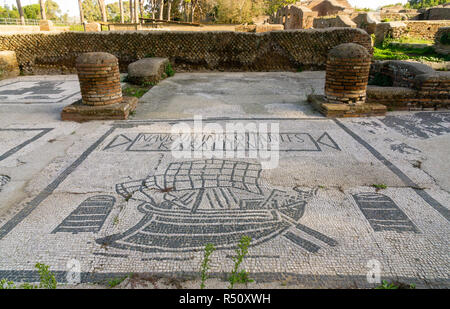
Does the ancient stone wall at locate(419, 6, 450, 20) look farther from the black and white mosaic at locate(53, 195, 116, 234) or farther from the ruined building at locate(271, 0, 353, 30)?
the black and white mosaic at locate(53, 195, 116, 234)

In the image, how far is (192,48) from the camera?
7953mm

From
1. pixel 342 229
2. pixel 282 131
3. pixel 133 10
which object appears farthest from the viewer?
pixel 133 10

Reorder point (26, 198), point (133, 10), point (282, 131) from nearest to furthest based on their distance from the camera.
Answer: point (26, 198), point (282, 131), point (133, 10)

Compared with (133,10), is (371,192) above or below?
below

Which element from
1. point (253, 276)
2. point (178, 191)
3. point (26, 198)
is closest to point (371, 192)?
point (253, 276)

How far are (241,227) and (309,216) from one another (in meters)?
0.45

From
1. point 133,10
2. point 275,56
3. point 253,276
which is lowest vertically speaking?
point 253,276

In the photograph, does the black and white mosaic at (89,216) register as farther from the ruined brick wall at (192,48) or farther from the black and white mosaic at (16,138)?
the ruined brick wall at (192,48)

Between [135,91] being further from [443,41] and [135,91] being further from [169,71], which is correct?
[443,41]

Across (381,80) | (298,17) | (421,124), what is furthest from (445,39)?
(298,17)

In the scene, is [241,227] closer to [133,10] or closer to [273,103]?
[273,103]

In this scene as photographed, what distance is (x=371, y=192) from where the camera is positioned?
2.13 meters

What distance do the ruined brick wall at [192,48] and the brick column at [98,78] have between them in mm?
4355

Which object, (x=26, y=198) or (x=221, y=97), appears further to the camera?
(x=221, y=97)
